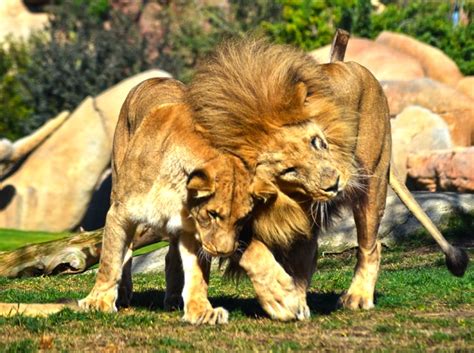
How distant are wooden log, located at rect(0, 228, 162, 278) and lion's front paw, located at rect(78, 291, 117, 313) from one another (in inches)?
130

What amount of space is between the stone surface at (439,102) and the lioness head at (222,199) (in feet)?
46.8

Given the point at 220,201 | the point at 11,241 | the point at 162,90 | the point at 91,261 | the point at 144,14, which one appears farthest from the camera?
the point at 144,14

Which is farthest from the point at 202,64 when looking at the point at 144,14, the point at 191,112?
the point at 144,14

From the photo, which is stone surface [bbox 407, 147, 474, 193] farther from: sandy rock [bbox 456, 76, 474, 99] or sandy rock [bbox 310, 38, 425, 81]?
sandy rock [bbox 456, 76, 474, 99]

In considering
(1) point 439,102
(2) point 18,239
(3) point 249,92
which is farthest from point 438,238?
(1) point 439,102

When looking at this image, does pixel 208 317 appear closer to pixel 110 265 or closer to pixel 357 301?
pixel 110 265

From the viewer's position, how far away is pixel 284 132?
5.50 metres

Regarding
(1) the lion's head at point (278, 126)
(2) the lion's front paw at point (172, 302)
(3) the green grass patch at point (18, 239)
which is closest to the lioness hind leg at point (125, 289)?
(2) the lion's front paw at point (172, 302)

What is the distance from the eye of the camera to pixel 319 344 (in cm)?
493

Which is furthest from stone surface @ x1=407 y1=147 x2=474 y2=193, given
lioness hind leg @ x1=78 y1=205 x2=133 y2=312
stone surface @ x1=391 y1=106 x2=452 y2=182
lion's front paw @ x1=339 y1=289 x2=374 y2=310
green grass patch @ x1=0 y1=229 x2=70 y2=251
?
lioness hind leg @ x1=78 y1=205 x2=133 y2=312

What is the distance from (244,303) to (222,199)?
1437 millimetres

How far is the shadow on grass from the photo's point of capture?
625cm

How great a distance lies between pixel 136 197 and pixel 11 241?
7.88 m

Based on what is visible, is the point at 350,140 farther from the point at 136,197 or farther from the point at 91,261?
the point at 91,261
